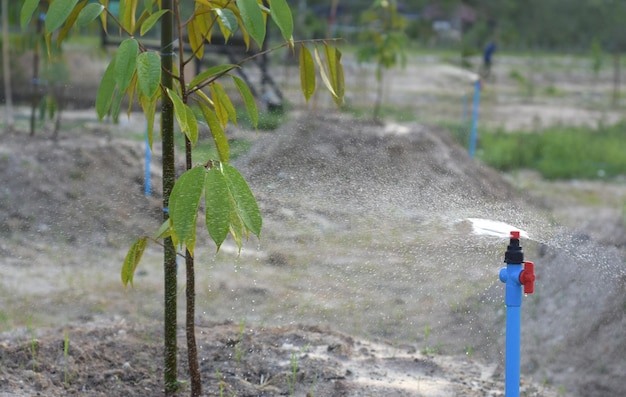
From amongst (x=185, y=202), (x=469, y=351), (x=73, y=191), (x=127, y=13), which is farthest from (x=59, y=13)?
(x=73, y=191)

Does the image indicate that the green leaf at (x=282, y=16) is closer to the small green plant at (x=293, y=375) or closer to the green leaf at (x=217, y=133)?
the green leaf at (x=217, y=133)

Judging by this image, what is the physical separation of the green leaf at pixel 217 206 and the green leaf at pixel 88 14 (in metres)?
0.57

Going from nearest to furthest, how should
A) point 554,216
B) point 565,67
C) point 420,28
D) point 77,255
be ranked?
1. point 77,255
2. point 554,216
3. point 420,28
4. point 565,67

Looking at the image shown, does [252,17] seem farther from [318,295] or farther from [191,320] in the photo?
[318,295]

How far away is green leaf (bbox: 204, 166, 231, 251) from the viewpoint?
7.70 ft

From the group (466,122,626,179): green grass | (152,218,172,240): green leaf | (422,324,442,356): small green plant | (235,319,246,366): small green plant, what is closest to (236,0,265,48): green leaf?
(152,218,172,240): green leaf

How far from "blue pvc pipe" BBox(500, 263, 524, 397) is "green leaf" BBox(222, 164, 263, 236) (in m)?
0.71

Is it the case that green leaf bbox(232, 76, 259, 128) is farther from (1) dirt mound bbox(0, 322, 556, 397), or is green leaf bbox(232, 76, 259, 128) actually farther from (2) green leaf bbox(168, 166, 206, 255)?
(1) dirt mound bbox(0, 322, 556, 397)

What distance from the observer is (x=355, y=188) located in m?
4.97

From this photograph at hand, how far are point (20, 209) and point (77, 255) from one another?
1166 mm

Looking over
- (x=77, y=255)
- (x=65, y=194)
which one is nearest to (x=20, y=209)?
(x=65, y=194)

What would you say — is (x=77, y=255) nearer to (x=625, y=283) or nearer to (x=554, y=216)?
(x=625, y=283)

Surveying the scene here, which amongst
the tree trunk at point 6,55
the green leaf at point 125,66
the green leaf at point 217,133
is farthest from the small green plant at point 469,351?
the tree trunk at point 6,55

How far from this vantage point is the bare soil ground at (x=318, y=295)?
3.51 m
